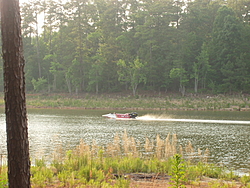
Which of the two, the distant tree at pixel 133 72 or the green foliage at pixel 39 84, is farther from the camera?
the green foliage at pixel 39 84

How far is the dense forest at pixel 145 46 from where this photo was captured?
53594 mm

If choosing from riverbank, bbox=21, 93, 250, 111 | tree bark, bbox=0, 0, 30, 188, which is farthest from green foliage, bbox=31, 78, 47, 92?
tree bark, bbox=0, 0, 30, 188

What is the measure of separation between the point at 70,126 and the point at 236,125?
582 inches

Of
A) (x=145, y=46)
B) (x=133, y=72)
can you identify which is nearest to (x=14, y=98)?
(x=133, y=72)

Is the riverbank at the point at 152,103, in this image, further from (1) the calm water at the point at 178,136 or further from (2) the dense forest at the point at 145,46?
(1) the calm water at the point at 178,136

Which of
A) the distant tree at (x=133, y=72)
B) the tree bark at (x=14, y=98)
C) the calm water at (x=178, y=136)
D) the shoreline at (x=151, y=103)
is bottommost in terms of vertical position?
the calm water at (x=178, y=136)

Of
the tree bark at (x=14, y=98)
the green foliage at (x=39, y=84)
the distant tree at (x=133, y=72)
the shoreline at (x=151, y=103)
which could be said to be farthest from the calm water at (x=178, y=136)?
the green foliage at (x=39, y=84)

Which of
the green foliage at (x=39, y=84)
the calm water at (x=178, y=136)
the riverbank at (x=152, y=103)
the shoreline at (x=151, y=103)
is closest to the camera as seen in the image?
the calm water at (x=178, y=136)

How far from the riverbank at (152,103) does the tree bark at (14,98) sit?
38.6 m

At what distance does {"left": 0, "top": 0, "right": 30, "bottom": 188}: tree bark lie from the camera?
4.89m

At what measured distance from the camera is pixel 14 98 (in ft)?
16.2

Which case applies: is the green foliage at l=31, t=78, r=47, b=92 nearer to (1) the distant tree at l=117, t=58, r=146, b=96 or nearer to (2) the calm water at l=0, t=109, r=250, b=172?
Result: (1) the distant tree at l=117, t=58, r=146, b=96

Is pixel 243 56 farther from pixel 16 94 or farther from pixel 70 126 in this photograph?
pixel 16 94

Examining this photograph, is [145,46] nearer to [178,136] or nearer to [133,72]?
[133,72]
